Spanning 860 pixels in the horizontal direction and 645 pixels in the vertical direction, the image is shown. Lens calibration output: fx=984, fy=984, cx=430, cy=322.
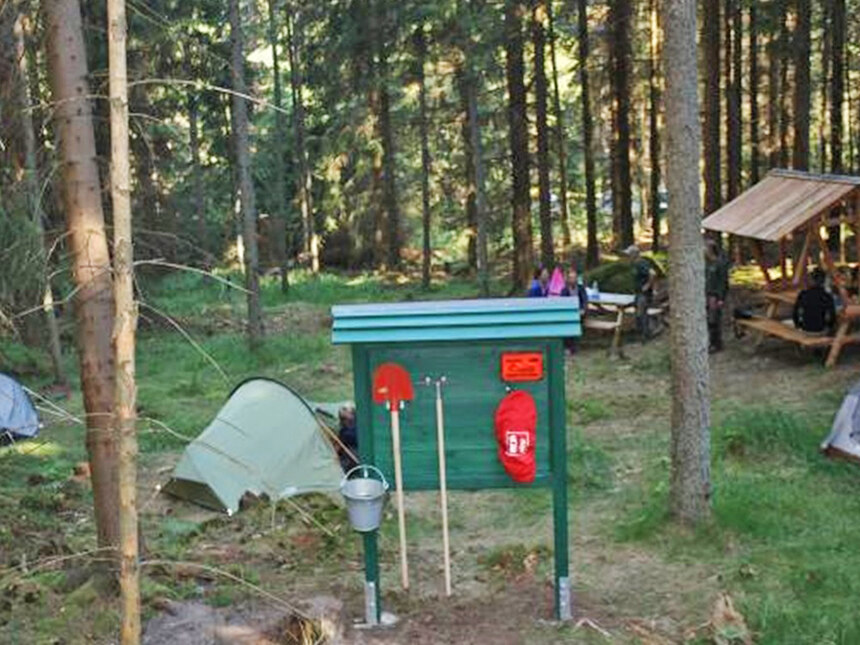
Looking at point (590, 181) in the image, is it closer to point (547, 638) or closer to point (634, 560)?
point (634, 560)

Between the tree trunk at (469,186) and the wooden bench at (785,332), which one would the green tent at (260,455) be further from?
the tree trunk at (469,186)

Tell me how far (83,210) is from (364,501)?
9.20 ft

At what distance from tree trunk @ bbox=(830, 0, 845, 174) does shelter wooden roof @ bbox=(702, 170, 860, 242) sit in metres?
7.97

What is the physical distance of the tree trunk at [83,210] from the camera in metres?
6.76

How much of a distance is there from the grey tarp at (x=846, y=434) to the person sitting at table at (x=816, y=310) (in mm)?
3725

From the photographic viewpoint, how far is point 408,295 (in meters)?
26.8

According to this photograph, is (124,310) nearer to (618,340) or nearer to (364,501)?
(364,501)

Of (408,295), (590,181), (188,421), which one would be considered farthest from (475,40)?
(188,421)

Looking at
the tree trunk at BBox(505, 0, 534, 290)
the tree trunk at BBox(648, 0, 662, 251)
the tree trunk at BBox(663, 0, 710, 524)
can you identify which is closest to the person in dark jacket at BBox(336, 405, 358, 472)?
the tree trunk at BBox(663, 0, 710, 524)

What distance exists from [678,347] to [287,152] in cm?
3173

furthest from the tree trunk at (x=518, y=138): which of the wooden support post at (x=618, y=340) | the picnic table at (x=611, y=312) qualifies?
the wooden support post at (x=618, y=340)

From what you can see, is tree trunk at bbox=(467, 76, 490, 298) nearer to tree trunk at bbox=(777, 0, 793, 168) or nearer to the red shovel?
tree trunk at bbox=(777, 0, 793, 168)

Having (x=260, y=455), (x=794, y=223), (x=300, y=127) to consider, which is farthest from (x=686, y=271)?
(x=300, y=127)

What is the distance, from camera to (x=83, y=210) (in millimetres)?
6797
